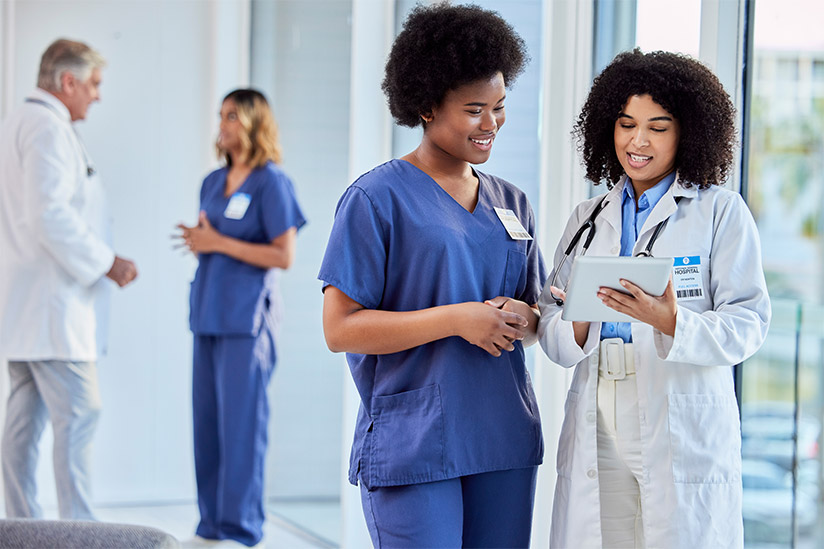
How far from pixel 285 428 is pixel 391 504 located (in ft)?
7.89

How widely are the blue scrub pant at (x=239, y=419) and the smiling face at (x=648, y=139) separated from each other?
78.9 inches

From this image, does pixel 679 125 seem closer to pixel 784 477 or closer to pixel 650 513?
pixel 650 513

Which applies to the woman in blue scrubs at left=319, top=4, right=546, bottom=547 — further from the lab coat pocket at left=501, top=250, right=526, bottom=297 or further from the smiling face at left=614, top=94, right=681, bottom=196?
the smiling face at left=614, top=94, right=681, bottom=196

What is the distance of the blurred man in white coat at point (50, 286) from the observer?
10.1 ft

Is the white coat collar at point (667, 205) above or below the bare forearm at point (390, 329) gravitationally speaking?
above

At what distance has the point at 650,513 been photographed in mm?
1555

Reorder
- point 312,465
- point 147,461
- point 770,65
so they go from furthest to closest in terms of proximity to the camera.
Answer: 1. point 147,461
2. point 312,465
3. point 770,65

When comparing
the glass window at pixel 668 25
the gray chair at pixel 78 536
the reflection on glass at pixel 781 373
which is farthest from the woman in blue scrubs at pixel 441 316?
the reflection on glass at pixel 781 373

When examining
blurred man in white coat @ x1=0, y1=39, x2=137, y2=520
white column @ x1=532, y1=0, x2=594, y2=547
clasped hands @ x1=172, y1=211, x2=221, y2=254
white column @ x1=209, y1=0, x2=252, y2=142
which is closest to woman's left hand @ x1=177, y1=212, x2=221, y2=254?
clasped hands @ x1=172, y1=211, x2=221, y2=254

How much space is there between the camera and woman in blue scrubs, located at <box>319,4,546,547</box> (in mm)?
1558

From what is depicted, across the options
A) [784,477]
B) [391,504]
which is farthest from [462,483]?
[784,477]

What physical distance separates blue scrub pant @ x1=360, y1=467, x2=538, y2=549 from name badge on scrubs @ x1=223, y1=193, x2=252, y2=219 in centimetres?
191

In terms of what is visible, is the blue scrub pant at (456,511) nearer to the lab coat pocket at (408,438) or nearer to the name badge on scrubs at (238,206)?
the lab coat pocket at (408,438)

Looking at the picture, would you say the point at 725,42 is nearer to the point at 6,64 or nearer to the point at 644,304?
the point at 644,304
